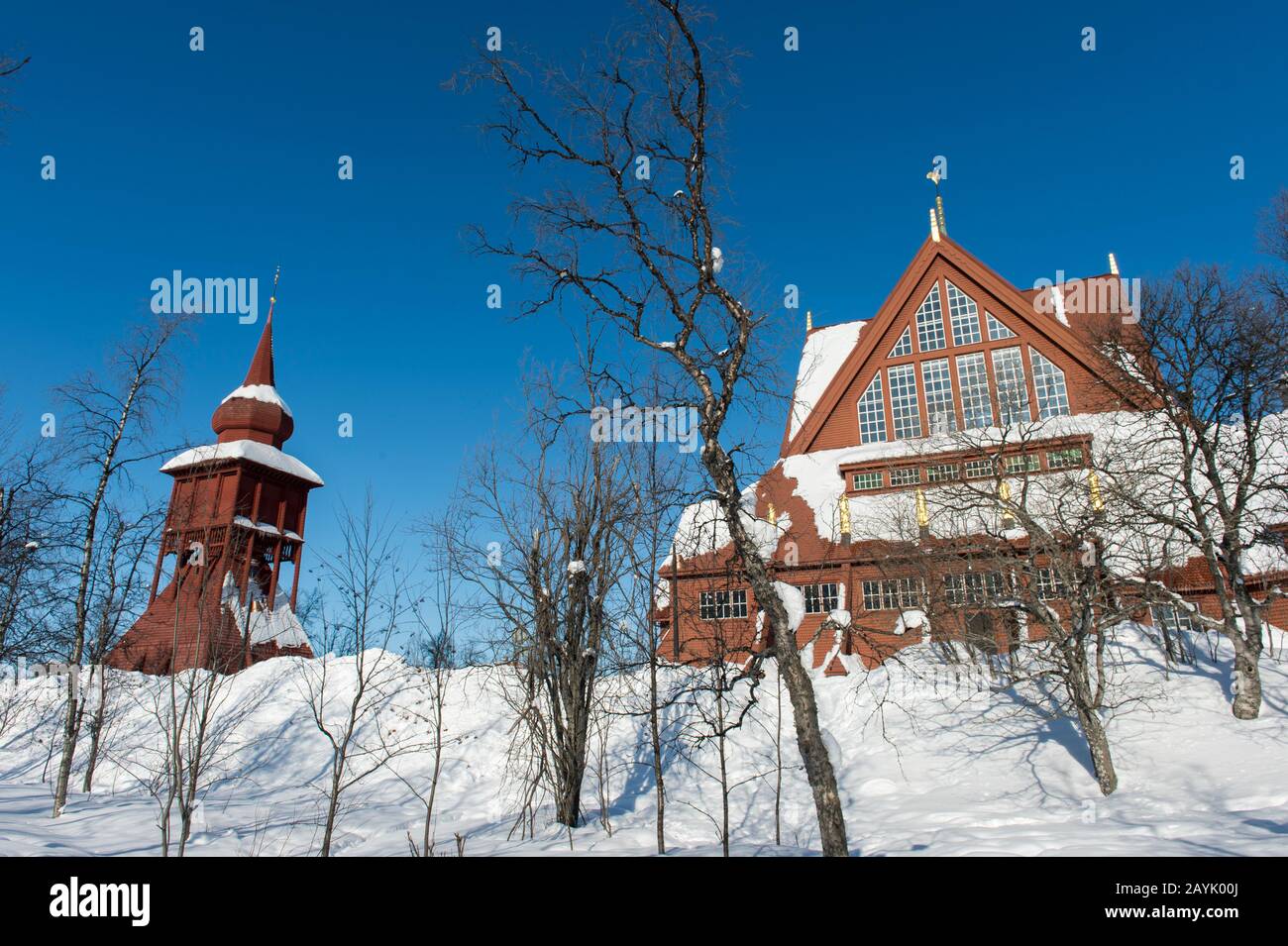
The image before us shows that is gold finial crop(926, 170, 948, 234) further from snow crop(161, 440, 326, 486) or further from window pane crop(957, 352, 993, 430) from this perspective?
snow crop(161, 440, 326, 486)

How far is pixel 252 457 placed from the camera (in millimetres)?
37812

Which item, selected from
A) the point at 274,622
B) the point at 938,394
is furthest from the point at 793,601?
the point at 274,622

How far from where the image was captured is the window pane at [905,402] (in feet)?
100

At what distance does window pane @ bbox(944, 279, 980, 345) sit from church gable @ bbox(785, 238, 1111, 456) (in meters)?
0.04

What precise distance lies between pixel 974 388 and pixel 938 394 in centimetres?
140

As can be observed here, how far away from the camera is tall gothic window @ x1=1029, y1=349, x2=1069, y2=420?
2884 centimetres

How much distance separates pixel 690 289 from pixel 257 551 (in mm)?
36263

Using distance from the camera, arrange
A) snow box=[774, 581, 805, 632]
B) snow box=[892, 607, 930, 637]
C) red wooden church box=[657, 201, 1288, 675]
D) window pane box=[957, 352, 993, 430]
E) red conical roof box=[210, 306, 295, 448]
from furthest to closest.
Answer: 1. red conical roof box=[210, 306, 295, 448]
2. window pane box=[957, 352, 993, 430]
3. red wooden church box=[657, 201, 1288, 675]
4. snow box=[774, 581, 805, 632]
5. snow box=[892, 607, 930, 637]

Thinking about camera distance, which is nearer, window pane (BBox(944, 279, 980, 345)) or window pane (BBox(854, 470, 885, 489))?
window pane (BBox(854, 470, 885, 489))

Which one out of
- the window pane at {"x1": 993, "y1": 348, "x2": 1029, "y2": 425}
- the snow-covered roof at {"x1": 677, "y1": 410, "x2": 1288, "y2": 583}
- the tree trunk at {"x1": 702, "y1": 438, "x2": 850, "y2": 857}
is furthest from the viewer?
the window pane at {"x1": 993, "y1": 348, "x2": 1029, "y2": 425}

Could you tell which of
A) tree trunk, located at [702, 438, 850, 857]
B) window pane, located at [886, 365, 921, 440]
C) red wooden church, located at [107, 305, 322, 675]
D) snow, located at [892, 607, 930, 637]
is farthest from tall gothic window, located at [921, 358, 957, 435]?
red wooden church, located at [107, 305, 322, 675]

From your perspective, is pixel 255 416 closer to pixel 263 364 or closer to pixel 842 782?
pixel 263 364
